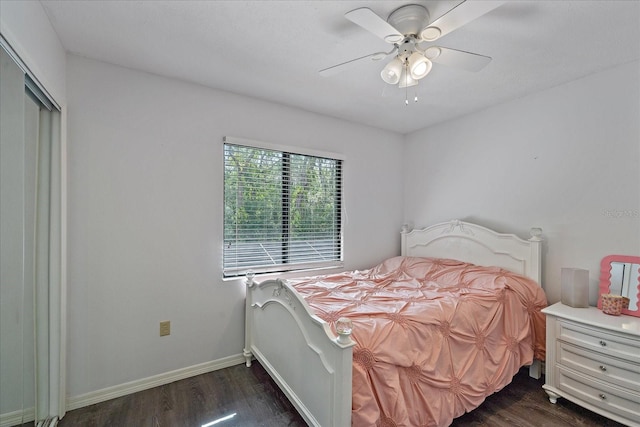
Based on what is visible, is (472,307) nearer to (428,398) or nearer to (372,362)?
(428,398)

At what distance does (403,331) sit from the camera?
1.59m

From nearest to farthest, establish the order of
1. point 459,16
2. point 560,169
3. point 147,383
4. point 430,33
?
1. point 459,16
2. point 430,33
3. point 147,383
4. point 560,169

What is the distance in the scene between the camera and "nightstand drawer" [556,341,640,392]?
5.56 ft

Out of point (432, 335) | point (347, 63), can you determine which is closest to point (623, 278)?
point (432, 335)

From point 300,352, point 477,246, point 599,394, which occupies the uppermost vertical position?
point 477,246

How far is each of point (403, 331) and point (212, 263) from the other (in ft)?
5.37

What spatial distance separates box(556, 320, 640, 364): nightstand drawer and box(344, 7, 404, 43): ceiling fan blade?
2.16m

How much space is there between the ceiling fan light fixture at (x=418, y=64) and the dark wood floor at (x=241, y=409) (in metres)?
2.13

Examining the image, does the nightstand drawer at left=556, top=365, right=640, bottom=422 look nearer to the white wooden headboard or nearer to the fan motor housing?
the white wooden headboard

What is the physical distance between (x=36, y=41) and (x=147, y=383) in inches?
89.5

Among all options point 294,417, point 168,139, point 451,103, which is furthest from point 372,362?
point 451,103

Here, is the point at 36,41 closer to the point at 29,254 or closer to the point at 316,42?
the point at 29,254

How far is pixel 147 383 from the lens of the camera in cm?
216

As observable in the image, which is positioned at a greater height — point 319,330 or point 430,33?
point 430,33
